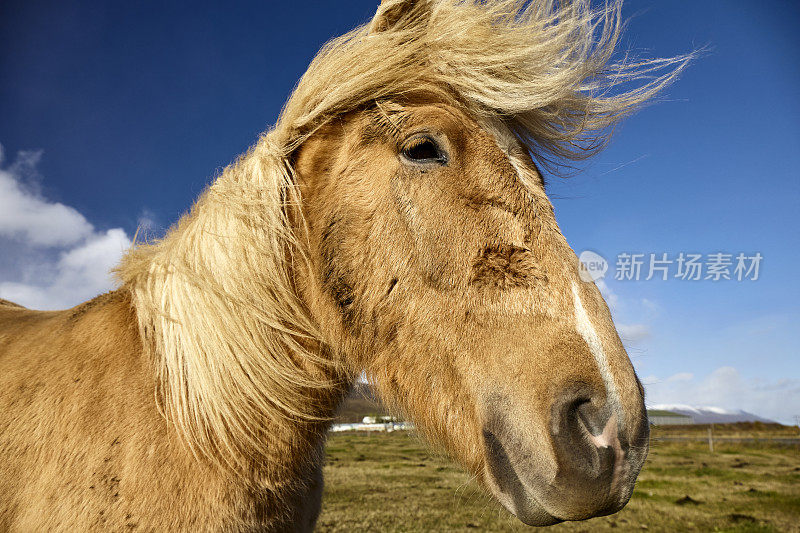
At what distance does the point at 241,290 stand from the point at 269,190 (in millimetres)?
473

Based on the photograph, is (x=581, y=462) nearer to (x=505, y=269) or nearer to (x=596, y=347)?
(x=596, y=347)

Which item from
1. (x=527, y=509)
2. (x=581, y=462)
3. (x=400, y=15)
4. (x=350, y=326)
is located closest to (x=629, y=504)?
(x=527, y=509)

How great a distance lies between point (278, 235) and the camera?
1937 mm

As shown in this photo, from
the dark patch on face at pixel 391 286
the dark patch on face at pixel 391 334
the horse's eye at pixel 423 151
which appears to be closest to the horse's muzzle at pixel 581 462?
the dark patch on face at pixel 391 334

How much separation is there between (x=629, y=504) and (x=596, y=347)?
13.5 meters

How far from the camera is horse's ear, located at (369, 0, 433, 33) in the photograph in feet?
6.64

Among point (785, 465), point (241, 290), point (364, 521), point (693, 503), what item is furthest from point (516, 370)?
point (785, 465)

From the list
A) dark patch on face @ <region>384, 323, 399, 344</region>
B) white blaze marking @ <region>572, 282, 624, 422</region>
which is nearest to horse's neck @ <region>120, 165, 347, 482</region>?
dark patch on face @ <region>384, 323, 399, 344</region>

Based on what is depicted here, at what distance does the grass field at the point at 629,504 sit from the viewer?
870 centimetres

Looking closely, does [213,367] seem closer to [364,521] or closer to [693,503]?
[364,521]

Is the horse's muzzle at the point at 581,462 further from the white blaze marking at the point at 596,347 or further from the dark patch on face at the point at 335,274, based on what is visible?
the dark patch on face at the point at 335,274

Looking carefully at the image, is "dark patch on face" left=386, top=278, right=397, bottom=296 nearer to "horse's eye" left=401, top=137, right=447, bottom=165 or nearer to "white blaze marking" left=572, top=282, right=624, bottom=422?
"horse's eye" left=401, top=137, right=447, bottom=165

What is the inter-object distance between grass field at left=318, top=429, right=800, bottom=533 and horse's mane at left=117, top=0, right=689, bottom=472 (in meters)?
0.76

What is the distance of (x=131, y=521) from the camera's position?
1602 mm
